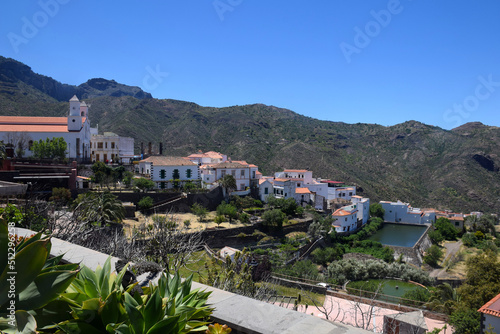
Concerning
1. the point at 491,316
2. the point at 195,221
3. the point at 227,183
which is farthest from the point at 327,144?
the point at 491,316

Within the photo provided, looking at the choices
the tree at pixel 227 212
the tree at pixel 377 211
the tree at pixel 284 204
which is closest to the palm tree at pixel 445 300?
the tree at pixel 227 212

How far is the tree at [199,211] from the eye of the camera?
85.7 ft

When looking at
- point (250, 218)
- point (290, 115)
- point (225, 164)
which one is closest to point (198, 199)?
point (250, 218)

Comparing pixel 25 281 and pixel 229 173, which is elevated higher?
pixel 25 281

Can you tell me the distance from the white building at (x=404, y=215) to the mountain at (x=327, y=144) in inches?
398

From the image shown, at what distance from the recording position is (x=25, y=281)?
1.71 metres

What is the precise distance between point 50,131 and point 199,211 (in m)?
17.4

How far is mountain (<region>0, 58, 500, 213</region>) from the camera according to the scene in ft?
186

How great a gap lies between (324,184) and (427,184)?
107 ft

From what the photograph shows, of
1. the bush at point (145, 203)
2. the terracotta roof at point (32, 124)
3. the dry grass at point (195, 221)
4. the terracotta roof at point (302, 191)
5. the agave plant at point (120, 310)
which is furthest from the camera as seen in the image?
the terracotta roof at point (302, 191)

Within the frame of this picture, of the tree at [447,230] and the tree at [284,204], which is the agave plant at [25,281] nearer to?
the tree at [284,204]

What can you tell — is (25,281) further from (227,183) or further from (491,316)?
(227,183)

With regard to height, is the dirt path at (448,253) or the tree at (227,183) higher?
the tree at (227,183)

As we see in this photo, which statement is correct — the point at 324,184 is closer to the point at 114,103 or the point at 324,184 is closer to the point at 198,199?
the point at 198,199
